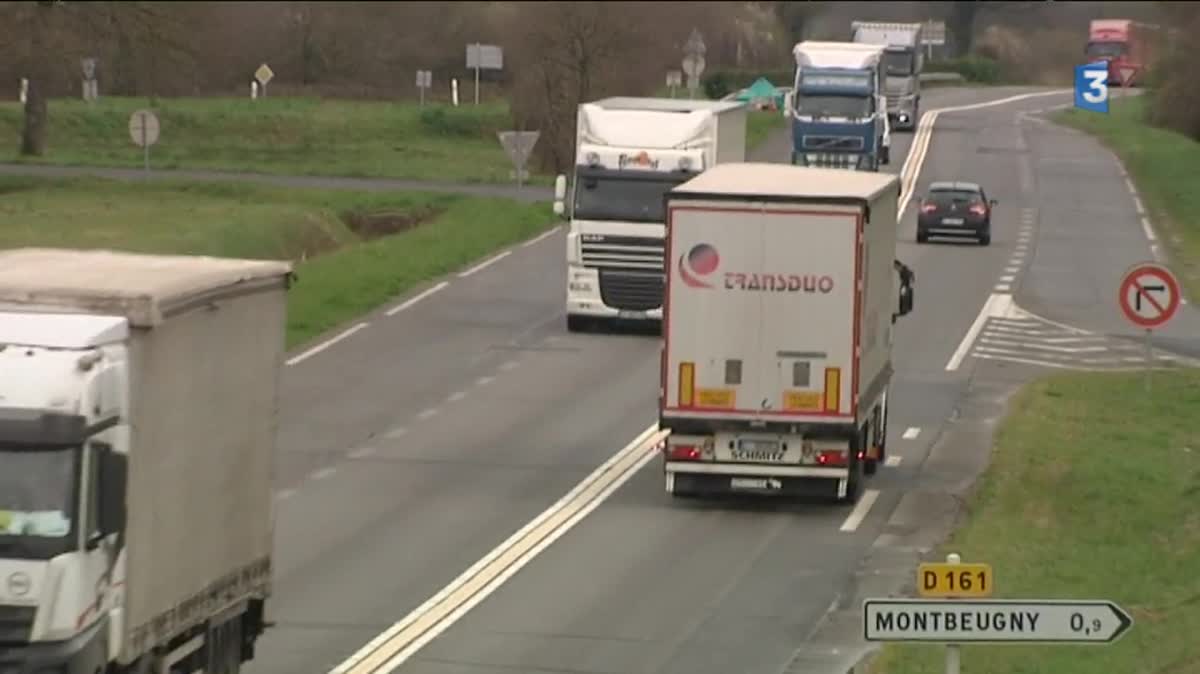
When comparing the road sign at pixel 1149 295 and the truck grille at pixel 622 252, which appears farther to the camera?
the truck grille at pixel 622 252

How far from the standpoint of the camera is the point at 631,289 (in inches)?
1497

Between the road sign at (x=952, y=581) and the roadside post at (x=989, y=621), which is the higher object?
the road sign at (x=952, y=581)

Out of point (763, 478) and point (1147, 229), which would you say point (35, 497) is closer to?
point (763, 478)

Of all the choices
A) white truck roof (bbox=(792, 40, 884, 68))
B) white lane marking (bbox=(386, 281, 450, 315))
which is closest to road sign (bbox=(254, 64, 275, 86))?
white truck roof (bbox=(792, 40, 884, 68))

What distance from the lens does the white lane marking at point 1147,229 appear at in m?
54.6

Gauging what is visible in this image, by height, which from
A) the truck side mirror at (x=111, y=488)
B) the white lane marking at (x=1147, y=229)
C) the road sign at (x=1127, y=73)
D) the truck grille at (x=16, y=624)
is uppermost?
the road sign at (x=1127, y=73)

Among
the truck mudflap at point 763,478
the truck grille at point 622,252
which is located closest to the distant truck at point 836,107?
the truck grille at point 622,252

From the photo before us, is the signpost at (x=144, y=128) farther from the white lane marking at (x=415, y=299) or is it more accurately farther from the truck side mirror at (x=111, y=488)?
the truck side mirror at (x=111, y=488)

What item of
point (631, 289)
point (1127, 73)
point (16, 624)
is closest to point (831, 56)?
point (1127, 73)

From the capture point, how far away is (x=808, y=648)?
19234 mm

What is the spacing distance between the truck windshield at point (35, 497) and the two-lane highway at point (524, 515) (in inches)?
193

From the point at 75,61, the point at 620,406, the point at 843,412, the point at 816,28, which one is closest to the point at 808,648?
the point at 843,412

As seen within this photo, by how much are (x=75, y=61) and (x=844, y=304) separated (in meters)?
48.9

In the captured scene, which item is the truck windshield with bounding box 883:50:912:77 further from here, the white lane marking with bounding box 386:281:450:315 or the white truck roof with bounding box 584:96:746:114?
the white truck roof with bounding box 584:96:746:114
